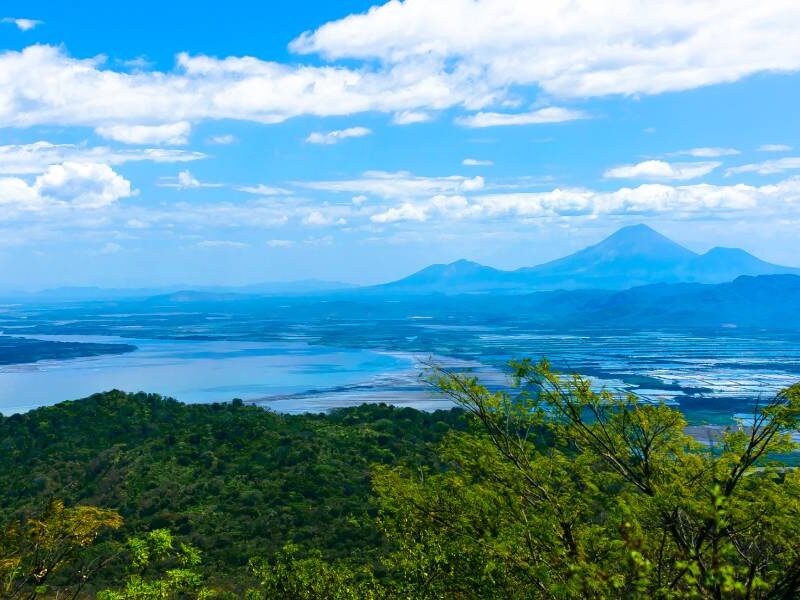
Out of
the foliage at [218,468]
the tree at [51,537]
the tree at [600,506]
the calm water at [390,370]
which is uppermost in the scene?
the tree at [600,506]

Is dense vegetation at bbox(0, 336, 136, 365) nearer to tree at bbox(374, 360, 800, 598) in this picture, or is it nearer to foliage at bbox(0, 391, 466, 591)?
foliage at bbox(0, 391, 466, 591)

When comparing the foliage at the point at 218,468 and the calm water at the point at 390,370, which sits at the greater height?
the foliage at the point at 218,468

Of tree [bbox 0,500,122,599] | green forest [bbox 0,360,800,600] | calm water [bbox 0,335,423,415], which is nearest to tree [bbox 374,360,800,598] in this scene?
green forest [bbox 0,360,800,600]

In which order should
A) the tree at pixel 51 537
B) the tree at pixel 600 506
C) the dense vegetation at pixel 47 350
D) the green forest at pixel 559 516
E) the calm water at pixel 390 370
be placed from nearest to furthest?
the tree at pixel 600 506
the green forest at pixel 559 516
the tree at pixel 51 537
the calm water at pixel 390 370
the dense vegetation at pixel 47 350

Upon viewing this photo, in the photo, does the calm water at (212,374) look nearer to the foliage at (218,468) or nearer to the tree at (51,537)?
the foliage at (218,468)

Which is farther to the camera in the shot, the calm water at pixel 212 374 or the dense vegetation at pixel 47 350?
the dense vegetation at pixel 47 350

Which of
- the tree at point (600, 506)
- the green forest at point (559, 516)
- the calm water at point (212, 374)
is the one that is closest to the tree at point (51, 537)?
the green forest at point (559, 516)

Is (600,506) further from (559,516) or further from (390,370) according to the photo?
(390,370)
